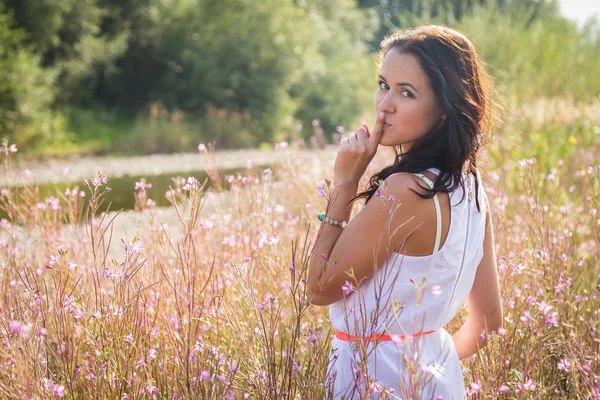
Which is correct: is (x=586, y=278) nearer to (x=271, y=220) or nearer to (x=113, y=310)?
(x=271, y=220)

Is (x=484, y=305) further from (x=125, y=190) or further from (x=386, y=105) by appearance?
(x=125, y=190)

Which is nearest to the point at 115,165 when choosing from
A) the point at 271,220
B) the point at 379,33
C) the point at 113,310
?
the point at 271,220

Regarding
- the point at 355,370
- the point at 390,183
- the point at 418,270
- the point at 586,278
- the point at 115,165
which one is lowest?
the point at 115,165

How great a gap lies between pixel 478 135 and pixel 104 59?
22.8 metres

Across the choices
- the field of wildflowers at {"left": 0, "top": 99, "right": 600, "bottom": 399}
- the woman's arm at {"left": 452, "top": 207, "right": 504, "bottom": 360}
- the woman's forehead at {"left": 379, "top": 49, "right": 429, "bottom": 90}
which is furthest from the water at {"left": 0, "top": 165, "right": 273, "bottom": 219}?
the woman's forehead at {"left": 379, "top": 49, "right": 429, "bottom": 90}

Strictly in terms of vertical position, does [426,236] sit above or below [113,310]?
above

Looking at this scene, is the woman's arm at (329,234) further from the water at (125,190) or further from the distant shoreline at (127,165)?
the distant shoreline at (127,165)

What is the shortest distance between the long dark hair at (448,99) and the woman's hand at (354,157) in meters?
0.06

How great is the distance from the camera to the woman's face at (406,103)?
2.06 meters

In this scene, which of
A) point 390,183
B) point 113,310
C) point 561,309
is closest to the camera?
point 390,183

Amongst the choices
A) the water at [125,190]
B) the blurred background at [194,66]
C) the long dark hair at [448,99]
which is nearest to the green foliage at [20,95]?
the blurred background at [194,66]

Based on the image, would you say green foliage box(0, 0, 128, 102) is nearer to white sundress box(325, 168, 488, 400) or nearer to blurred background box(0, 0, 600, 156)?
blurred background box(0, 0, 600, 156)

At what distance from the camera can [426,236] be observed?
1.89 metres

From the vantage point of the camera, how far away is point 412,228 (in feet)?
6.14
